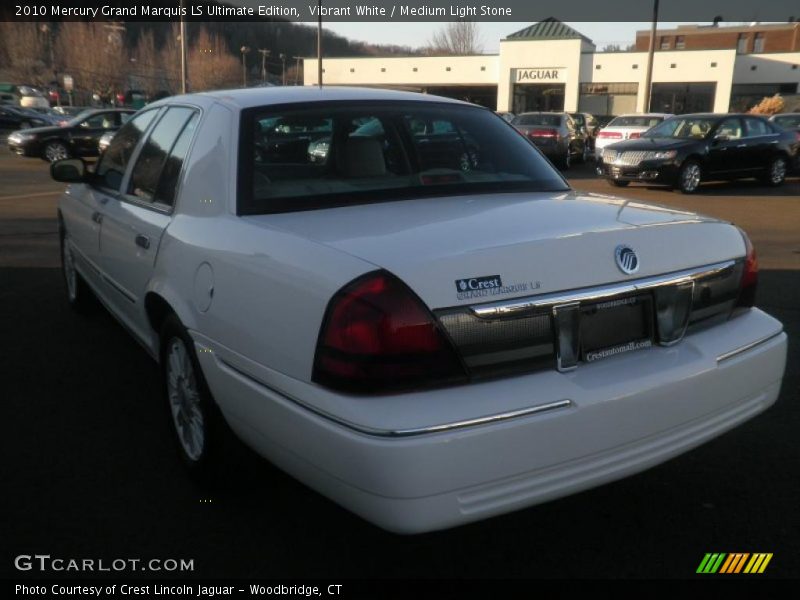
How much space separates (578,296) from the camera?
7.79ft

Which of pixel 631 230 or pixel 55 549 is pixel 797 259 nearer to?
pixel 631 230

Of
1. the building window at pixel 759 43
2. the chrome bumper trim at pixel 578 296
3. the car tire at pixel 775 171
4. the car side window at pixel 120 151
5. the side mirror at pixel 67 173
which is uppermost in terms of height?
the building window at pixel 759 43

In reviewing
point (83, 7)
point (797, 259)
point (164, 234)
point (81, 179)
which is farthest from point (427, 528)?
point (83, 7)

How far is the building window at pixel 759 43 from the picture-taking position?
77113 millimetres

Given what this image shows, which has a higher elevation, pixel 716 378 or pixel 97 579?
pixel 716 378

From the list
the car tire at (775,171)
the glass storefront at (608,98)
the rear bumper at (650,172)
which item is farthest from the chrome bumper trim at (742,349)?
the glass storefront at (608,98)

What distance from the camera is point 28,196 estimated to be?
13.0 m

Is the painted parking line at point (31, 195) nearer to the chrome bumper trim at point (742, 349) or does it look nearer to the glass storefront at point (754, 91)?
the chrome bumper trim at point (742, 349)

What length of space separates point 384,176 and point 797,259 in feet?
20.9

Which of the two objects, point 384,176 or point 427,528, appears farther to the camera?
point 384,176

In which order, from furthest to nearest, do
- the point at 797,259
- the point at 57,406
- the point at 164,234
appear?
1. the point at 797,259
2. the point at 57,406
3. the point at 164,234

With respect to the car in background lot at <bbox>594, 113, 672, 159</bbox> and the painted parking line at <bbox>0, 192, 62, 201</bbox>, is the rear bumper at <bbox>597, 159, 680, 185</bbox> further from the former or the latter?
the painted parking line at <bbox>0, 192, 62, 201</bbox>

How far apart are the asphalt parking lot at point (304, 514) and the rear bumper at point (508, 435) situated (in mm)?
440

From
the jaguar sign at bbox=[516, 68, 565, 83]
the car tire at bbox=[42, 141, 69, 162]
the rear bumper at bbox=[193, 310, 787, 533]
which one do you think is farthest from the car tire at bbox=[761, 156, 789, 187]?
the jaguar sign at bbox=[516, 68, 565, 83]
